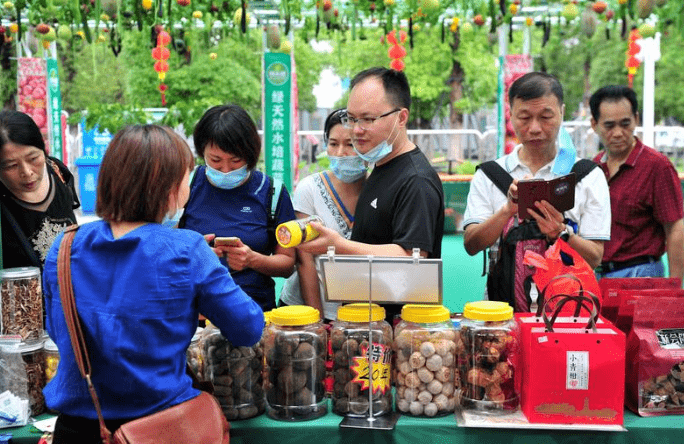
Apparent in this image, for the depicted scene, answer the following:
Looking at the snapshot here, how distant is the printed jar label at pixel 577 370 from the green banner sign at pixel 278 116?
254 inches

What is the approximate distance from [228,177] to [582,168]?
128 centimetres

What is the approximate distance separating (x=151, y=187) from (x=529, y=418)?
118 centimetres

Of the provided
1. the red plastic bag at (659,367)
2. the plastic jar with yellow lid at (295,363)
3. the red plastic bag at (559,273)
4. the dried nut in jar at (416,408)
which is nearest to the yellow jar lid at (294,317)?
the plastic jar with yellow lid at (295,363)

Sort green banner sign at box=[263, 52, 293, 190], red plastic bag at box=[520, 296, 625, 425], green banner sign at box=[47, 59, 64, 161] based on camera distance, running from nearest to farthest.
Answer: red plastic bag at box=[520, 296, 625, 425] → green banner sign at box=[263, 52, 293, 190] → green banner sign at box=[47, 59, 64, 161]

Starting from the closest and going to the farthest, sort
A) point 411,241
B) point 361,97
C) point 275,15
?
point 411,241, point 361,97, point 275,15

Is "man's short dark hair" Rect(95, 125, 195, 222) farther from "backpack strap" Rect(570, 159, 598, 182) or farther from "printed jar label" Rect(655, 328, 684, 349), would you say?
"backpack strap" Rect(570, 159, 598, 182)

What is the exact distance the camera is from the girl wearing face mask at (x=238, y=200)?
2.42m

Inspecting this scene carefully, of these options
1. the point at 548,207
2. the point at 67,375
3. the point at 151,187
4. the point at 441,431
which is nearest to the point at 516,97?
the point at 548,207

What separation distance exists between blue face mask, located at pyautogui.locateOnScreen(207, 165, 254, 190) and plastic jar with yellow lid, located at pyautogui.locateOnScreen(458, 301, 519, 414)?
3.08ft

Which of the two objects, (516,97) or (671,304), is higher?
(516,97)

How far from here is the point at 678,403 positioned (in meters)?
2.03

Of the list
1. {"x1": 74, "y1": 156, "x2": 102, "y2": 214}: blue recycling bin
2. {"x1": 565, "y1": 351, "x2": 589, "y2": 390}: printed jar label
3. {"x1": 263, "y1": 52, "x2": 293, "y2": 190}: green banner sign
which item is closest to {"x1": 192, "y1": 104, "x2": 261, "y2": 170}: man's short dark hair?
{"x1": 565, "y1": 351, "x2": 589, "y2": 390}: printed jar label

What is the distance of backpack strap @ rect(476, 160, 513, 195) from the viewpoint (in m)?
2.62

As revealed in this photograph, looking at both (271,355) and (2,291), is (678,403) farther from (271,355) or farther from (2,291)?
(2,291)
